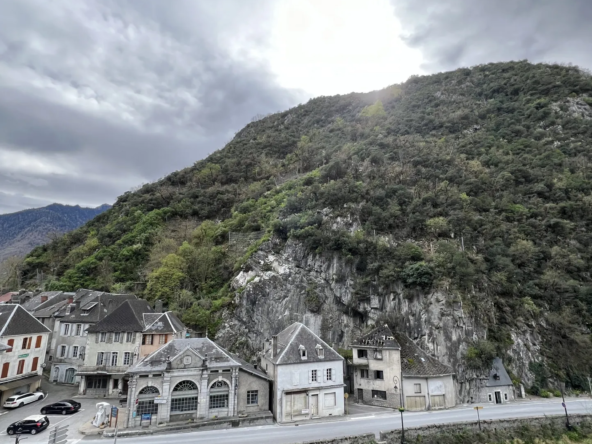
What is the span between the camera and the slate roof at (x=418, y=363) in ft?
103

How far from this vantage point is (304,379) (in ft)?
94.5

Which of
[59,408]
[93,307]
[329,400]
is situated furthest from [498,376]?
[93,307]

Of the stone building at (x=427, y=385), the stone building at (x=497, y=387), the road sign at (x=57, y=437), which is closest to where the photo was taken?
the road sign at (x=57, y=437)

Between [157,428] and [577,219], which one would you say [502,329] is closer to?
[577,219]

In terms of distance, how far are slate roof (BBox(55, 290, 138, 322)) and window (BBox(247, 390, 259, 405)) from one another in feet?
70.4

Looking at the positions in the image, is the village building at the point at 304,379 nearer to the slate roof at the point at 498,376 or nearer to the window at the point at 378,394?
the window at the point at 378,394

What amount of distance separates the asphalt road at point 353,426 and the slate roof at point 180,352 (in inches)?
187

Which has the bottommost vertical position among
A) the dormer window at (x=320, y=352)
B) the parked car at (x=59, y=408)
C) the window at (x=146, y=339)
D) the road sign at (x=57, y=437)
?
the parked car at (x=59, y=408)

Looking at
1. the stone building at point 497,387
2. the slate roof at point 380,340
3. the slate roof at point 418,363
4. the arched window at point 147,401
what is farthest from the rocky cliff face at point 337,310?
the arched window at point 147,401

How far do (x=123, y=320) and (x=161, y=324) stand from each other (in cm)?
499

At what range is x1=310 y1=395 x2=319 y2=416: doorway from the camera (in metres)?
28.6

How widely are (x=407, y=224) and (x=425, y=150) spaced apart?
2233 centimetres

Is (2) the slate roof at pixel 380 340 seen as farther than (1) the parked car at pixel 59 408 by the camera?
Yes

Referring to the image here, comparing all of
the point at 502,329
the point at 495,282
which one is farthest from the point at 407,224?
the point at 502,329
